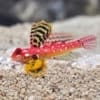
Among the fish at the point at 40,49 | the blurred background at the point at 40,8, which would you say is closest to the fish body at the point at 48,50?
the fish at the point at 40,49

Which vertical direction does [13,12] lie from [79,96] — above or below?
above

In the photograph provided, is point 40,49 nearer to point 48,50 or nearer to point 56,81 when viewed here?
point 48,50

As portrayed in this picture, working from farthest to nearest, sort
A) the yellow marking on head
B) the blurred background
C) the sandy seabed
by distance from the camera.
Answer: the blurred background < the yellow marking on head < the sandy seabed

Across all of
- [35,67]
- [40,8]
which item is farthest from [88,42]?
[40,8]

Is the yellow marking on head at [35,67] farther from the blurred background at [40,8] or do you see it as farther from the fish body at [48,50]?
the blurred background at [40,8]

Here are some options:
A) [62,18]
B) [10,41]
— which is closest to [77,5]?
[62,18]

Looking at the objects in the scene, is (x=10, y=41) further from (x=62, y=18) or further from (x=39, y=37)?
(x=62, y=18)

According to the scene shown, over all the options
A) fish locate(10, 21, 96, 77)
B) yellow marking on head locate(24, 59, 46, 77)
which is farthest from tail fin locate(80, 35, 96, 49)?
yellow marking on head locate(24, 59, 46, 77)

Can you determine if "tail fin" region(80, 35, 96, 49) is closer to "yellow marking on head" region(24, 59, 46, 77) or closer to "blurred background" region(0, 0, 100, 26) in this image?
"yellow marking on head" region(24, 59, 46, 77)
